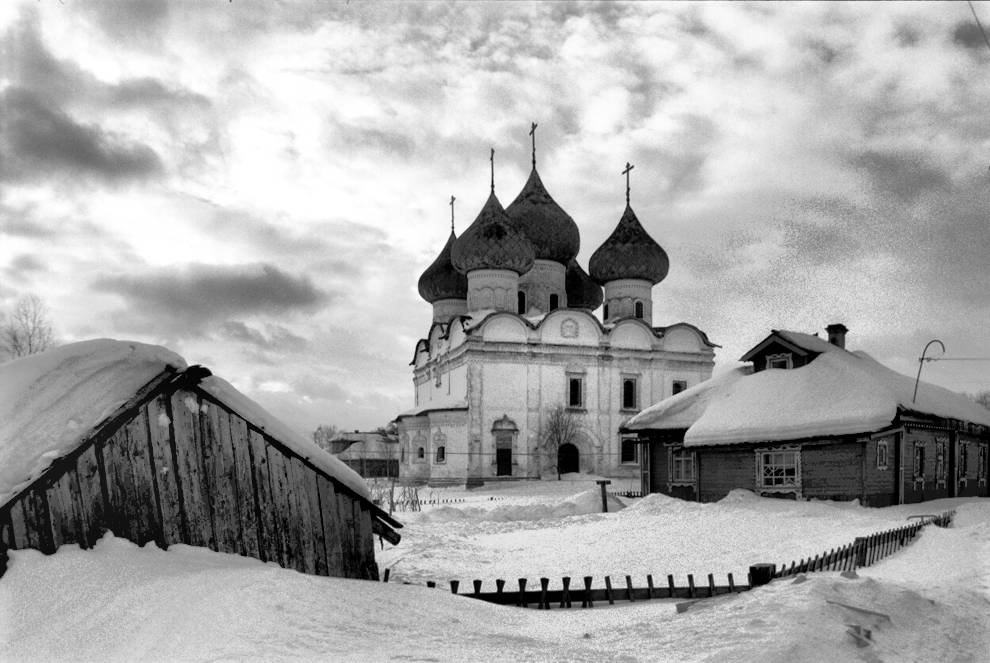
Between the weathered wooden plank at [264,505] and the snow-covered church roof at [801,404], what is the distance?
15.1m

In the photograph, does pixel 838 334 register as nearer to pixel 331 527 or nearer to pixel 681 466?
pixel 681 466

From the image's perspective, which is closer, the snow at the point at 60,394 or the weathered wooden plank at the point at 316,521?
the snow at the point at 60,394

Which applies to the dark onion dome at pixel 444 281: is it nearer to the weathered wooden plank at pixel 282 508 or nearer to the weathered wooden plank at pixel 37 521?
the weathered wooden plank at pixel 282 508

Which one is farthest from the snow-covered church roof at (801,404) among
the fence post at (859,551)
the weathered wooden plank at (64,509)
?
the weathered wooden plank at (64,509)

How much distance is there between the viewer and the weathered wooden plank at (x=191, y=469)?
8.09 m

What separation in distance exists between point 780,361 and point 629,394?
1692 centimetres

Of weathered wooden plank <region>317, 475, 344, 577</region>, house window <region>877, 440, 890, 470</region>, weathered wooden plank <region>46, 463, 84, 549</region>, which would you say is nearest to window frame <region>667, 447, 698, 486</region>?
house window <region>877, 440, 890, 470</region>

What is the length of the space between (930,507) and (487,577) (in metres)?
13.9

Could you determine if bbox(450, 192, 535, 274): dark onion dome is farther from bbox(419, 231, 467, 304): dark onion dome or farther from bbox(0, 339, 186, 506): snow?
bbox(0, 339, 186, 506): snow

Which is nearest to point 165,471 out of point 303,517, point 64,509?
point 64,509

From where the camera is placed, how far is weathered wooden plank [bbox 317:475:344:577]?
911cm

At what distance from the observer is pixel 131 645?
240 inches

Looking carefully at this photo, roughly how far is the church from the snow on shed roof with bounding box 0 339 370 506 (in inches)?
1140

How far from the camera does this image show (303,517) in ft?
29.2
